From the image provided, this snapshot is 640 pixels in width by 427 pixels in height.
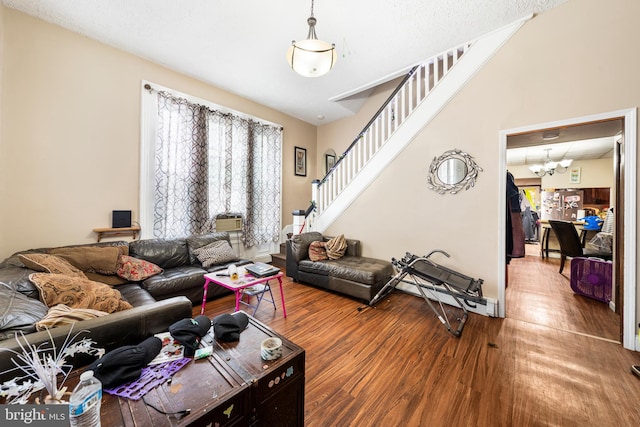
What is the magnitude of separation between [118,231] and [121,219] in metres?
0.18

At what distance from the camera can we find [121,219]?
3121mm

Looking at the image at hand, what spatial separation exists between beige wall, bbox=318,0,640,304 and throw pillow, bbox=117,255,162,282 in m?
3.20

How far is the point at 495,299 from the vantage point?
2715 millimetres

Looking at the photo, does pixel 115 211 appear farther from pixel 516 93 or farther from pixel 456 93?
pixel 516 93

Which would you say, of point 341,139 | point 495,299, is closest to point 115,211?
point 341,139

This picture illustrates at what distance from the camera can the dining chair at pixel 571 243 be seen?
3.39 m

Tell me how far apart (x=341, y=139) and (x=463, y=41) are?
3.05 metres

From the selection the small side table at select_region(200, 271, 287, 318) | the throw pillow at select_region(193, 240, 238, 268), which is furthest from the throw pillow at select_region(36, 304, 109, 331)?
the throw pillow at select_region(193, 240, 238, 268)

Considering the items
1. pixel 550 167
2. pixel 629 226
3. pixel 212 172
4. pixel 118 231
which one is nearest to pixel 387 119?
pixel 629 226

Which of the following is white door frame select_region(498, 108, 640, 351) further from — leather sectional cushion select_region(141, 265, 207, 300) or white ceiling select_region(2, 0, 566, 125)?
leather sectional cushion select_region(141, 265, 207, 300)

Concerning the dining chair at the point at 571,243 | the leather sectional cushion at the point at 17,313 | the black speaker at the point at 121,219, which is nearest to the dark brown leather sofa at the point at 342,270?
the black speaker at the point at 121,219

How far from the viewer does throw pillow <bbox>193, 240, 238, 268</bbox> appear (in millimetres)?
3283

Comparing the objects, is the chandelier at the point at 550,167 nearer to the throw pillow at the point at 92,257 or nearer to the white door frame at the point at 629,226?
the white door frame at the point at 629,226

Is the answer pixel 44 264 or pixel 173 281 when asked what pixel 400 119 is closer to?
pixel 173 281
